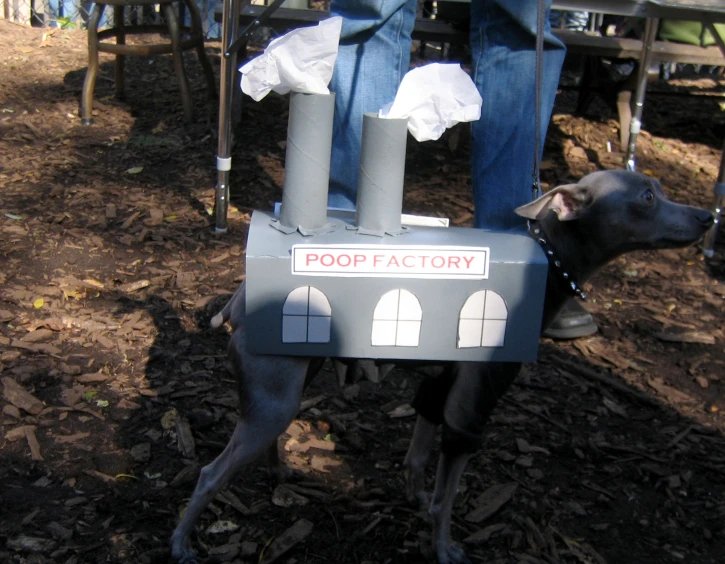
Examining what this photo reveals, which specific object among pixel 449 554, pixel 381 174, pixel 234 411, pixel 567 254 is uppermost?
pixel 381 174

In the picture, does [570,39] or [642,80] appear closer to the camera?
[642,80]

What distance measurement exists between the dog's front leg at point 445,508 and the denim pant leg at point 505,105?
3.58 ft

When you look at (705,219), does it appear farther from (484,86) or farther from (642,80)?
(642,80)

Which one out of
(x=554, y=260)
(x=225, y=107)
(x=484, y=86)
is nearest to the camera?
(x=554, y=260)

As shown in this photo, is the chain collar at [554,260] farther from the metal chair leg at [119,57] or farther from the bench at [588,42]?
the metal chair leg at [119,57]

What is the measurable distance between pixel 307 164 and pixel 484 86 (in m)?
1.29

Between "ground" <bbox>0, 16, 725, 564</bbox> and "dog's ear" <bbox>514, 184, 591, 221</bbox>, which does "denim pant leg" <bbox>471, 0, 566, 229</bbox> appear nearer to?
"dog's ear" <bbox>514, 184, 591, 221</bbox>

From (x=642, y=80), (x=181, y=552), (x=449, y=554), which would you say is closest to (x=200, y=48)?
(x=642, y=80)

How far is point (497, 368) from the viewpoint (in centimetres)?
241

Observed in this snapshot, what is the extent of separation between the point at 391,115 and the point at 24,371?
6.55 feet

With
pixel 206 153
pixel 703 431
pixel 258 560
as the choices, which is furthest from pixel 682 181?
pixel 258 560

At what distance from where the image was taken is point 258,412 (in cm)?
241

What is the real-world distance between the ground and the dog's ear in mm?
1114

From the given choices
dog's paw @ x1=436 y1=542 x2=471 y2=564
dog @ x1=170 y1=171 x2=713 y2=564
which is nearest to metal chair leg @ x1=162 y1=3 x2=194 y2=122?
dog @ x1=170 y1=171 x2=713 y2=564
